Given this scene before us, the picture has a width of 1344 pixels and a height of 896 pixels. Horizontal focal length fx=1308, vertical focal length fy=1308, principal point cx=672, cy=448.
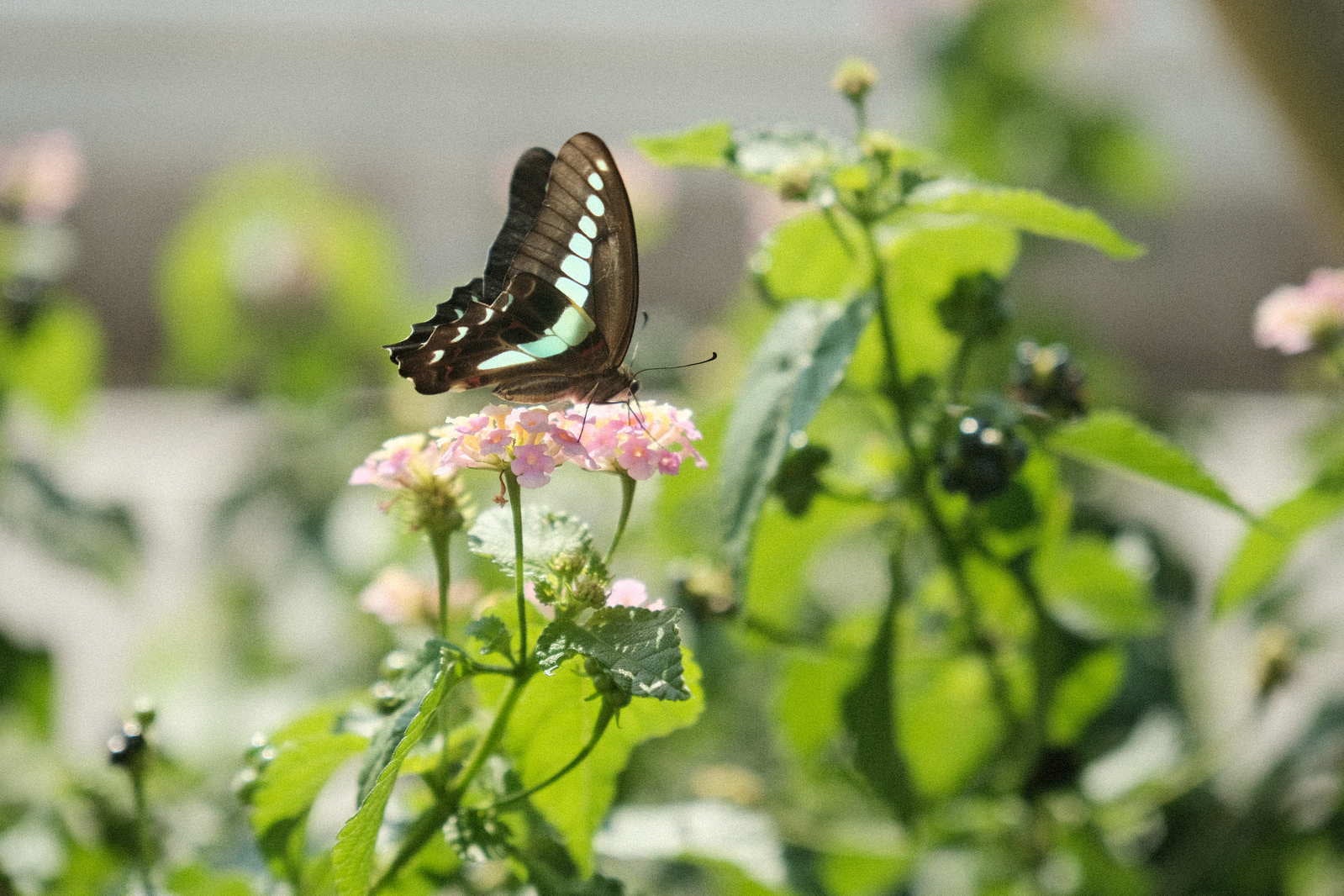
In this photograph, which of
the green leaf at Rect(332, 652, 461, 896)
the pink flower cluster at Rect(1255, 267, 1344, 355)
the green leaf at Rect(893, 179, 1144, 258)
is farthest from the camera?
the pink flower cluster at Rect(1255, 267, 1344, 355)

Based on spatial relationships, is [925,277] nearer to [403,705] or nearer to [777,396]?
[777,396]

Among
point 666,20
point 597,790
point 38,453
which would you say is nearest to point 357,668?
point 38,453

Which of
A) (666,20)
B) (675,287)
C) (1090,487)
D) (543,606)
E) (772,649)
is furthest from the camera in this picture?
(666,20)

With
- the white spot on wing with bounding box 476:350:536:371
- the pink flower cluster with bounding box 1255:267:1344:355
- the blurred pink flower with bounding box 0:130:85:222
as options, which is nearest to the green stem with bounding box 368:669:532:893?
the white spot on wing with bounding box 476:350:536:371

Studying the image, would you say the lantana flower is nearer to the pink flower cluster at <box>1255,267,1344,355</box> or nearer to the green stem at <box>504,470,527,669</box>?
the green stem at <box>504,470,527,669</box>

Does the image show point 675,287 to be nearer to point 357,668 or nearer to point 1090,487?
point 1090,487

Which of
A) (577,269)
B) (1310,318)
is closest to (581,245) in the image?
(577,269)

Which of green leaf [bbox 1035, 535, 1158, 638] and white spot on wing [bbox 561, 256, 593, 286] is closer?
white spot on wing [bbox 561, 256, 593, 286]

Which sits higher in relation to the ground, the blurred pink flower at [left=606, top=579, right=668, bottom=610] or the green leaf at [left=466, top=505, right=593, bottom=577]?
the green leaf at [left=466, top=505, right=593, bottom=577]
